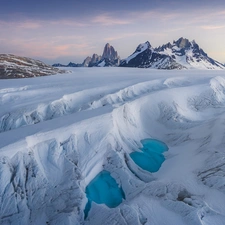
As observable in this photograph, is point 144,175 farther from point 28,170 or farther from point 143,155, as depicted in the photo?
point 28,170

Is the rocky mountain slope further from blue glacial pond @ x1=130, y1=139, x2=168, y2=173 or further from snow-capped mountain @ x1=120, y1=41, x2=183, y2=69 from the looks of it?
blue glacial pond @ x1=130, y1=139, x2=168, y2=173

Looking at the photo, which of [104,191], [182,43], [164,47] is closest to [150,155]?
[104,191]

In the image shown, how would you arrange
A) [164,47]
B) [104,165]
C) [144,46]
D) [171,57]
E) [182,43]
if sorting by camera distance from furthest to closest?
1. [182,43]
2. [164,47]
3. [144,46]
4. [171,57]
5. [104,165]

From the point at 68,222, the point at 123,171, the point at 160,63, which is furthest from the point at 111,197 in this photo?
the point at 160,63

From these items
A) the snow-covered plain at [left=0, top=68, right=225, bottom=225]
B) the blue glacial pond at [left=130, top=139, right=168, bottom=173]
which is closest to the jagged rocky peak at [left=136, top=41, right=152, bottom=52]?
the snow-covered plain at [left=0, top=68, right=225, bottom=225]

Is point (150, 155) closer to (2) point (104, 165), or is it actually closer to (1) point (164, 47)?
(2) point (104, 165)

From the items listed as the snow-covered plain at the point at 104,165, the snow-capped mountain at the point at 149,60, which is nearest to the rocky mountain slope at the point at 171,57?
the snow-capped mountain at the point at 149,60
